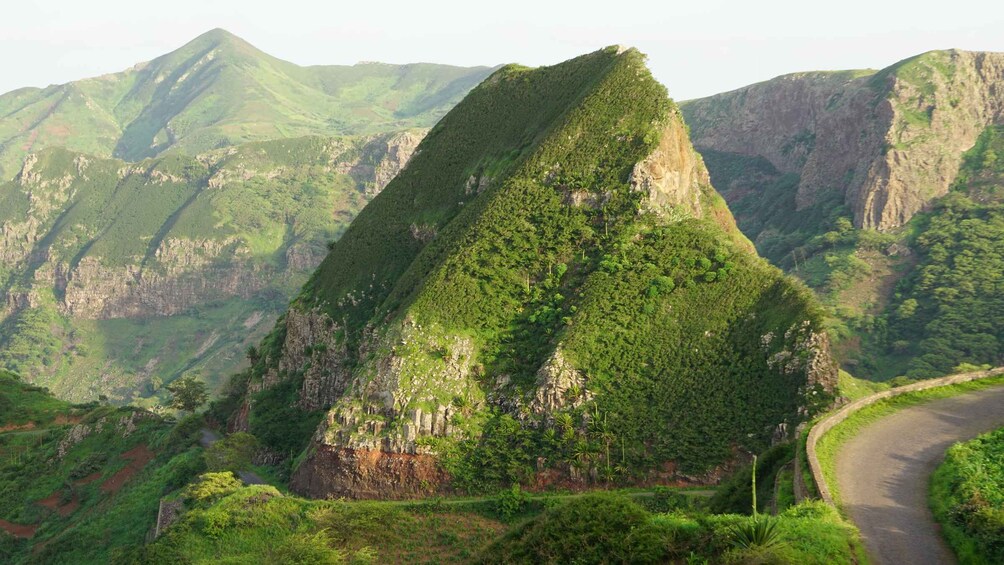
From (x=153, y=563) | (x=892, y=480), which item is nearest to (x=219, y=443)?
(x=153, y=563)

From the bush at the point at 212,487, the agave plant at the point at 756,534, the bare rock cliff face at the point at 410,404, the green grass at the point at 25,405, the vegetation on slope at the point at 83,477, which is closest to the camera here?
the agave plant at the point at 756,534

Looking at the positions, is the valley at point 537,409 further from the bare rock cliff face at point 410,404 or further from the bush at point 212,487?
the bush at point 212,487

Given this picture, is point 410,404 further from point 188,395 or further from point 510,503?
point 188,395

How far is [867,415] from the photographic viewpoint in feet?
156

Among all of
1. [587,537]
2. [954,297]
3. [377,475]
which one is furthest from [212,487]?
[954,297]

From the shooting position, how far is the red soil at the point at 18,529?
11262 centimetres

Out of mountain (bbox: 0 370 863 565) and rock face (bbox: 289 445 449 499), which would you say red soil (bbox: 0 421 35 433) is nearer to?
mountain (bbox: 0 370 863 565)

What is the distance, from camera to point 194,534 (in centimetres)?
7612

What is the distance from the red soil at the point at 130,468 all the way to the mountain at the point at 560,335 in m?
17.5

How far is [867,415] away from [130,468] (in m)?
118

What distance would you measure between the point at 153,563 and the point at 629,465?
50.6 metres

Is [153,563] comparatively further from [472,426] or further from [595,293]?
[595,293]

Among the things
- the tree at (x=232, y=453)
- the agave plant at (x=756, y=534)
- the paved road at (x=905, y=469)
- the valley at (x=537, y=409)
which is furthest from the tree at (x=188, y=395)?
the agave plant at (x=756, y=534)

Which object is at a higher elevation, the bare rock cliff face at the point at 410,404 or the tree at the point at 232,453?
the bare rock cliff face at the point at 410,404
